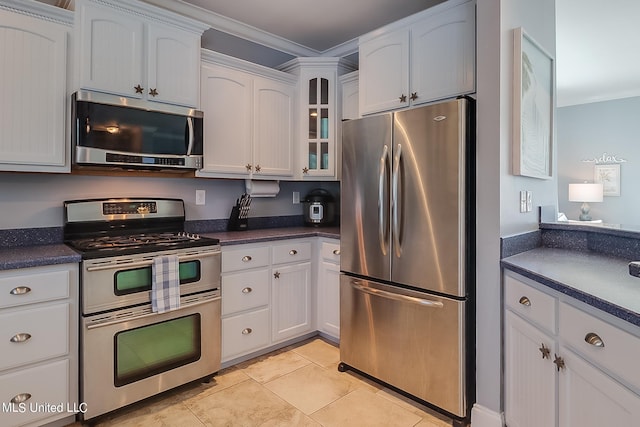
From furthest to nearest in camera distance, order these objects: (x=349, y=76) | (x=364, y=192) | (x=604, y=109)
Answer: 1. (x=604, y=109)
2. (x=349, y=76)
3. (x=364, y=192)

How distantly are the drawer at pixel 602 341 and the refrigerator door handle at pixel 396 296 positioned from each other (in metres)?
0.69

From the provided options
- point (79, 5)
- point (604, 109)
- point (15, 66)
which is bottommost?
point (15, 66)

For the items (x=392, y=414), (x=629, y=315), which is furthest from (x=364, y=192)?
(x=629, y=315)

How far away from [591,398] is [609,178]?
5930mm

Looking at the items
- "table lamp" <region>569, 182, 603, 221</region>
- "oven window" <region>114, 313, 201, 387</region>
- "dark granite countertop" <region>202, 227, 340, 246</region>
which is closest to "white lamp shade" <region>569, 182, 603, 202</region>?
"table lamp" <region>569, 182, 603, 221</region>

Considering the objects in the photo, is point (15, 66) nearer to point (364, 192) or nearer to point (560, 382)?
point (364, 192)

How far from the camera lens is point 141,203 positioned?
2.56m

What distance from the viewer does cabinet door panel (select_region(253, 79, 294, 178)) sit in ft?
9.75

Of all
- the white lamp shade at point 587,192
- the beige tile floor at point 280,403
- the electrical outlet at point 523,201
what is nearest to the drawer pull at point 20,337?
the beige tile floor at point 280,403

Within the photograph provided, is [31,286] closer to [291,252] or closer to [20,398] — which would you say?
[20,398]

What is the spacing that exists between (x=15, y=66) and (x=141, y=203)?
101cm

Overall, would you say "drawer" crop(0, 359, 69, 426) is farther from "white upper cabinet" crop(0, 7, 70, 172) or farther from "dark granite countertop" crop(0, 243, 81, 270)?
"white upper cabinet" crop(0, 7, 70, 172)

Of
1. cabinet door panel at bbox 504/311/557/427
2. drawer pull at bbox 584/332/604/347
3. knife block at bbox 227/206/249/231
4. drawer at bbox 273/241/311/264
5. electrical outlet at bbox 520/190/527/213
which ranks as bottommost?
cabinet door panel at bbox 504/311/557/427

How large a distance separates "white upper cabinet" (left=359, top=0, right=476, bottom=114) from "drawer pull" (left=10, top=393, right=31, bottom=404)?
250 centimetres
